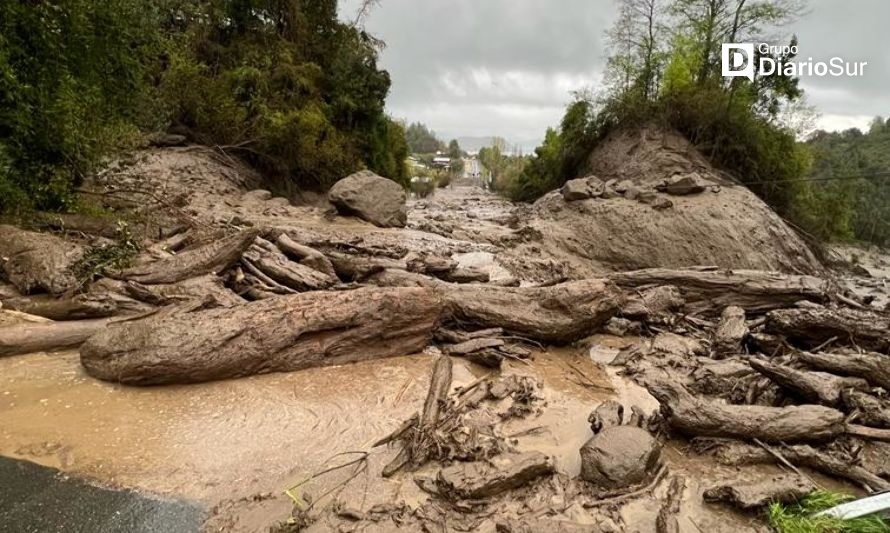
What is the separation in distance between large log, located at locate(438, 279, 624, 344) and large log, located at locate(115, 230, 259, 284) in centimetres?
302

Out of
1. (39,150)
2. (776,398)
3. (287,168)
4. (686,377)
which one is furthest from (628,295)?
(287,168)

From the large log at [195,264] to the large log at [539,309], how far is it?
3021 millimetres

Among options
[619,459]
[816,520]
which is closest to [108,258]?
[619,459]

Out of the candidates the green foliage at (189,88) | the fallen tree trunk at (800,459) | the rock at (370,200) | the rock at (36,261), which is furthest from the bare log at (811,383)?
the rock at (370,200)

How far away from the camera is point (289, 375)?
5031 millimetres

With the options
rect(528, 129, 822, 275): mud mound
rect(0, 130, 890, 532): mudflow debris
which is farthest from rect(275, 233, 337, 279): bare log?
rect(528, 129, 822, 275): mud mound

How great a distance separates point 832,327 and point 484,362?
14.9 feet

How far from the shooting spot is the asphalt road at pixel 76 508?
2830 millimetres

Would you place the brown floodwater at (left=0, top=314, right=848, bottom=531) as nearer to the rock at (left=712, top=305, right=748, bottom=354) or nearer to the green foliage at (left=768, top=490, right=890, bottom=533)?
the green foliage at (left=768, top=490, right=890, bottom=533)

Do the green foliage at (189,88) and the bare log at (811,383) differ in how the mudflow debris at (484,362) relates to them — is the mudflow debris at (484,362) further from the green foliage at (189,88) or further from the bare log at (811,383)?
the green foliage at (189,88)

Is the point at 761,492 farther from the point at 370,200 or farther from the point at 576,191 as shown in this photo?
the point at 370,200

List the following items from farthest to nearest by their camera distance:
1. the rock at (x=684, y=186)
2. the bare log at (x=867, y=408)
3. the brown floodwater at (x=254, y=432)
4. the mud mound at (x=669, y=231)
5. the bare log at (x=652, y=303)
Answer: the rock at (x=684, y=186) < the mud mound at (x=669, y=231) < the bare log at (x=652, y=303) < the bare log at (x=867, y=408) < the brown floodwater at (x=254, y=432)

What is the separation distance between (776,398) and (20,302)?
8.48 m

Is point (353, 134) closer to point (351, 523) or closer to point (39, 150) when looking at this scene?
point (39, 150)
